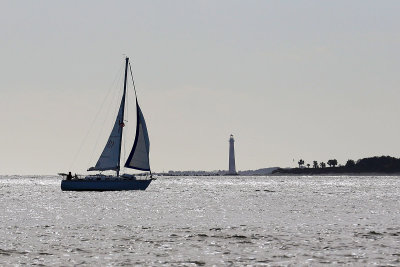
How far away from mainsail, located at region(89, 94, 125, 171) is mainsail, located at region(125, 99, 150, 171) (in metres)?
1.78

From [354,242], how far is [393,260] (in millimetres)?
7352

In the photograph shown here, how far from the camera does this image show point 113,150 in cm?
11238

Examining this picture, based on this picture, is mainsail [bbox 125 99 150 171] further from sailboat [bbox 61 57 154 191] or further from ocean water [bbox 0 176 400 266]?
ocean water [bbox 0 176 400 266]

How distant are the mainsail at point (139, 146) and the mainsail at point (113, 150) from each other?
1784mm

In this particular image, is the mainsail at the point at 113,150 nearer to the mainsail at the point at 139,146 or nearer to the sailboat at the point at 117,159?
the sailboat at the point at 117,159

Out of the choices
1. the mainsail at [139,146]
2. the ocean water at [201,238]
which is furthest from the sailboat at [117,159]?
the ocean water at [201,238]

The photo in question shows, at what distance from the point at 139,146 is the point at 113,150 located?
12.0 ft

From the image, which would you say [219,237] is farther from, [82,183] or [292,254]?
[82,183]

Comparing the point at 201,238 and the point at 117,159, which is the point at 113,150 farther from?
the point at 201,238

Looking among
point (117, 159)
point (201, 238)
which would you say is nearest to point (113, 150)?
point (117, 159)

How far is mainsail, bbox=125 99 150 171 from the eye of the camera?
11100 cm

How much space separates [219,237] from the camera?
45688 mm

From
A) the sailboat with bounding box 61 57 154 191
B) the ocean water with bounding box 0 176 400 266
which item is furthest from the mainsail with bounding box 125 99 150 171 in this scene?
the ocean water with bounding box 0 176 400 266

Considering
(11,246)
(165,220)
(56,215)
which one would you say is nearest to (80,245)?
(11,246)
